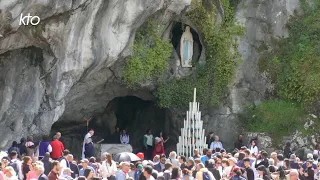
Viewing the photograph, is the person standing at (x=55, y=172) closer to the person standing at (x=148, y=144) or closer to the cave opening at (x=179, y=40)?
the person standing at (x=148, y=144)

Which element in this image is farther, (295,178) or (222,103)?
(222,103)

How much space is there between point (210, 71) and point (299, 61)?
336 centimetres

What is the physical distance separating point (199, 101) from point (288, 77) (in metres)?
3.47

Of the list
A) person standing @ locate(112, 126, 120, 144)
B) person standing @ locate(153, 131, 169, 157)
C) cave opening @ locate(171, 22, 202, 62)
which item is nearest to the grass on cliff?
cave opening @ locate(171, 22, 202, 62)

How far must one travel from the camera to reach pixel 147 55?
3291 cm

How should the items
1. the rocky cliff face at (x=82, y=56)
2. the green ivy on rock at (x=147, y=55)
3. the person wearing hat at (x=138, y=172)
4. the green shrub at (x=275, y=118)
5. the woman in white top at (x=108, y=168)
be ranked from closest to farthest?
the person wearing hat at (x=138, y=172), the woman in white top at (x=108, y=168), the rocky cliff face at (x=82, y=56), the green ivy on rock at (x=147, y=55), the green shrub at (x=275, y=118)

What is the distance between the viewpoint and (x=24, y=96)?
2986 cm

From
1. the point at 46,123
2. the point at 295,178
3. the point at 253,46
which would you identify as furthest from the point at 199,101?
the point at 295,178

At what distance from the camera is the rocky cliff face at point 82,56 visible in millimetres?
28484

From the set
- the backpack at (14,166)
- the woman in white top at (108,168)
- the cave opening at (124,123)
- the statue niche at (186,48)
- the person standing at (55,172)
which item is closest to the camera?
the person standing at (55,172)

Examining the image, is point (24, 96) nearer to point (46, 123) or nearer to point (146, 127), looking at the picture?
point (46, 123)

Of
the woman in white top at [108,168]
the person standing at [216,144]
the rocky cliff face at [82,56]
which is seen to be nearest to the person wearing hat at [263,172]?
the woman in white top at [108,168]

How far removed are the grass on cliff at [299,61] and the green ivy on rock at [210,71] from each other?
1491 millimetres

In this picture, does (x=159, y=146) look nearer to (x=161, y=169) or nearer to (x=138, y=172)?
(x=161, y=169)
